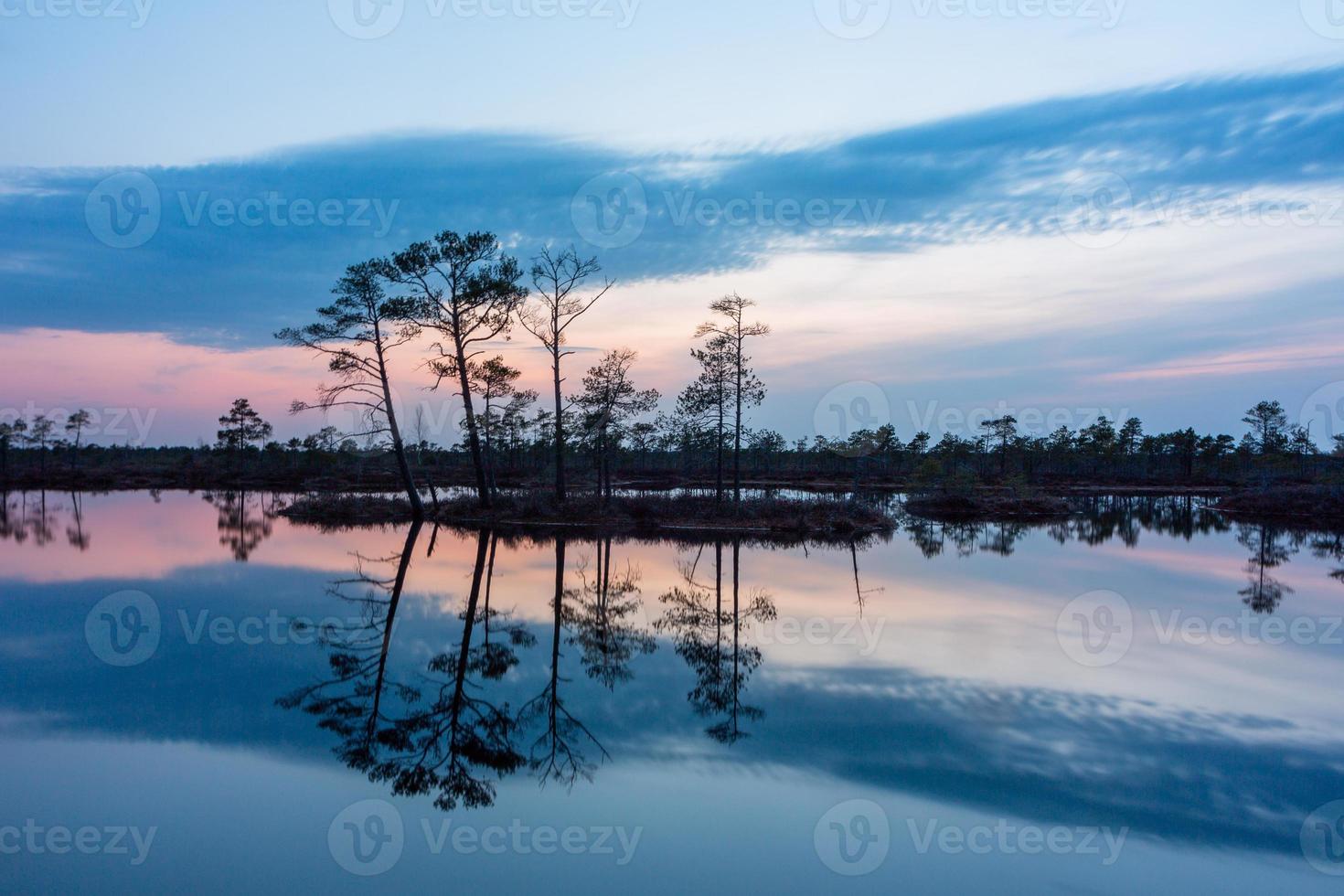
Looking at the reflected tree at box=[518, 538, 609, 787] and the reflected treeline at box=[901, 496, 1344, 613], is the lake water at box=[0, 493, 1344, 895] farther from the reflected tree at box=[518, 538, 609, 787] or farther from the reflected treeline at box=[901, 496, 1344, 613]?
the reflected treeline at box=[901, 496, 1344, 613]

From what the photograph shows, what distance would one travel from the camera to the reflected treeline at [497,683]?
7.64m

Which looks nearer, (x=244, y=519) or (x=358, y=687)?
(x=358, y=687)

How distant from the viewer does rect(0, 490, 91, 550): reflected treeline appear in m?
25.8

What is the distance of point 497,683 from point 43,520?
34.2 meters

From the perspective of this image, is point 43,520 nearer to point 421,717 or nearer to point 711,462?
point 421,717

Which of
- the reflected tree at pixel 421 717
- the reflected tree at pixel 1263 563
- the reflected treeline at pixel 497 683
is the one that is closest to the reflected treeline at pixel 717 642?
the reflected treeline at pixel 497 683

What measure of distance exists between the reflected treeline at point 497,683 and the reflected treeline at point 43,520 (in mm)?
15668

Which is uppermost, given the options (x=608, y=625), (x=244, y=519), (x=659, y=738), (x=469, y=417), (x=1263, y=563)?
(x=469, y=417)

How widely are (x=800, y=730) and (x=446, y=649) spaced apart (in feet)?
19.7

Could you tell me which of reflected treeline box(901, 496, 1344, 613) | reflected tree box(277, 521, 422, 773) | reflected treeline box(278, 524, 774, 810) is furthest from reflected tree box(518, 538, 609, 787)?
reflected treeline box(901, 496, 1344, 613)

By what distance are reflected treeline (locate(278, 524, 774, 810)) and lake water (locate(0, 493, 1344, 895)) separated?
6 cm

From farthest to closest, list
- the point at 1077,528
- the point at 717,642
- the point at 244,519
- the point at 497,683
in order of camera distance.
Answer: the point at 1077,528 < the point at 244,519 < the point at 717,642 < the point at 497,683

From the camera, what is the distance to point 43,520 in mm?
33062

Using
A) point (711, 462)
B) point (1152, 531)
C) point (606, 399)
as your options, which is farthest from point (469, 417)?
point (711, 462)
